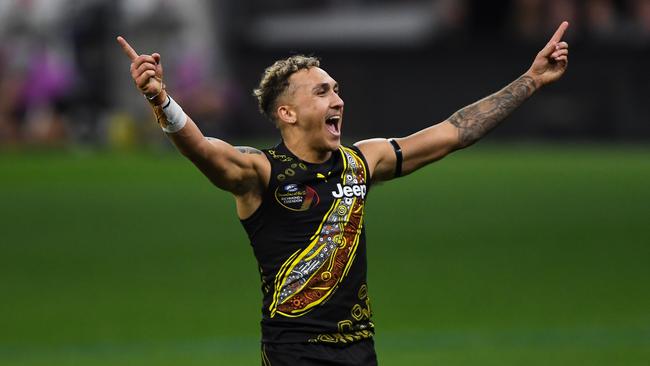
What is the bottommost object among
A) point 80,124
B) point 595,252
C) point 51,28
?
point 595,252

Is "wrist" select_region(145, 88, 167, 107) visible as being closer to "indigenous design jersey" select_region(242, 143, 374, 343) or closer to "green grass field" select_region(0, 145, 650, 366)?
"indigenous design jersey" select_region(242, 143, 374, 343)

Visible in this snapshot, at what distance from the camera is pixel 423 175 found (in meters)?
30.0

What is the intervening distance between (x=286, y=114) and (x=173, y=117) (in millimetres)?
876

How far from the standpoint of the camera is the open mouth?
7738 millimetres

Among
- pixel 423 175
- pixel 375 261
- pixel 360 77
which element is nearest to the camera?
pixel 375 261

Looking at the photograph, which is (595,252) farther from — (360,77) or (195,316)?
(360,77)

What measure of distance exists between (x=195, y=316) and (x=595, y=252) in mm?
6143

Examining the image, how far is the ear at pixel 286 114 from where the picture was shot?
785 centimetres

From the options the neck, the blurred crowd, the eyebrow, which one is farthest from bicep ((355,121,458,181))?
the blurred crowd

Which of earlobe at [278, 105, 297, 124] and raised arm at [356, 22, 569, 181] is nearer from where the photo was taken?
earlobe at [278, 105, 297, 124]

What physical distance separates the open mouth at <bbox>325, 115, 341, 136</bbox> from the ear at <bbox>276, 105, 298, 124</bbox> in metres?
0.20

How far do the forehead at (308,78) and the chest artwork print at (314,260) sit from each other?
23.9 inches

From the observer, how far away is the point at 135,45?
39531mm

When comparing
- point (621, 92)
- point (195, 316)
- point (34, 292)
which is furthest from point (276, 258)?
point (621, 92)
